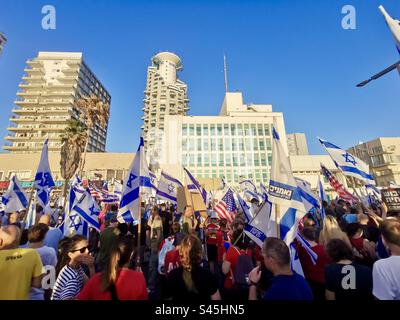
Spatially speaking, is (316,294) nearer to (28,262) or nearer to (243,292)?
(243,292)

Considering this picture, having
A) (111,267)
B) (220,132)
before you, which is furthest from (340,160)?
(220,132)

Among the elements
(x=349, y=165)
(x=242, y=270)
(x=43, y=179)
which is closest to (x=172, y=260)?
(x=242, y=270)

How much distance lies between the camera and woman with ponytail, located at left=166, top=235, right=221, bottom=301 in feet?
7.59

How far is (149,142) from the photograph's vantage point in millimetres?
82375

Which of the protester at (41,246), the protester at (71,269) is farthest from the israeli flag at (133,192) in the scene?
the protester at (71,269)

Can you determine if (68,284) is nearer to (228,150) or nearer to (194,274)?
(194,274)

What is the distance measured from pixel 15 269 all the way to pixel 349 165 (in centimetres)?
816

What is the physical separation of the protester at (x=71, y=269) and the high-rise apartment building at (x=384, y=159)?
77.7 metres

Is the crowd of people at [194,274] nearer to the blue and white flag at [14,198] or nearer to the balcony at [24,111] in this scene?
the blue and white flag at [14,198]

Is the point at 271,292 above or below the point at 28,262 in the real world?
below

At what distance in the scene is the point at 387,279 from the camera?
210cm

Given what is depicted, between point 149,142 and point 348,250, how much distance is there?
8310 cm

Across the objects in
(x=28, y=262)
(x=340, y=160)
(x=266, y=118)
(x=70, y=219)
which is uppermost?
(x=266, y=118)

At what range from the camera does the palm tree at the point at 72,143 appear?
29.4 metres
